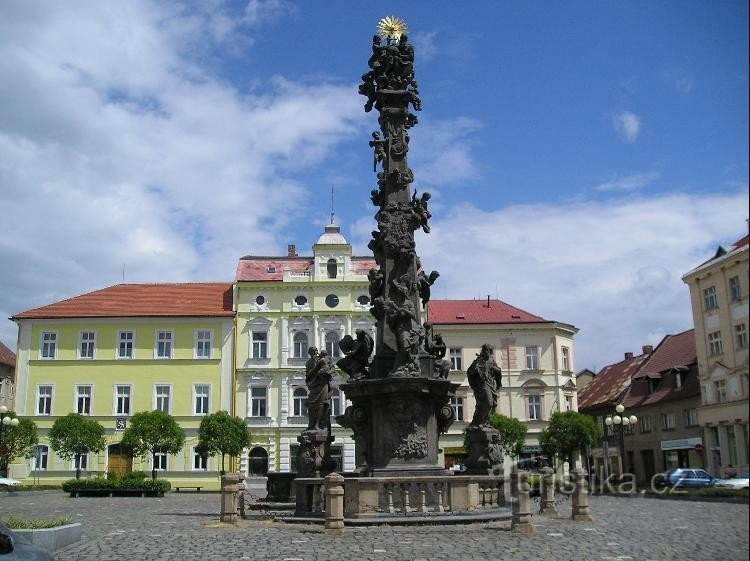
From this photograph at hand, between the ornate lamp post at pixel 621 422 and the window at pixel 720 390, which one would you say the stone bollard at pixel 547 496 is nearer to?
the ornate lamp post at pixel 621 422

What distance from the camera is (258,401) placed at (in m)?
51.0

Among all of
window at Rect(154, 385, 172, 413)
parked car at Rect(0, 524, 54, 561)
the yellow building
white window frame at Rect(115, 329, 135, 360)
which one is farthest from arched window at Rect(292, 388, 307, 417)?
parked car at Rect(0, 524, 54, 561)

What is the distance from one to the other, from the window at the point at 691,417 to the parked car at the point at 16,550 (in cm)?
646

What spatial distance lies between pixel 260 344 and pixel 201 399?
521 centimetres

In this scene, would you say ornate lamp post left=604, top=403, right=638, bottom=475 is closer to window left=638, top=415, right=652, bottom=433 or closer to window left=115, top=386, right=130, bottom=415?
window left=638, top=415, right=652, bottom=433

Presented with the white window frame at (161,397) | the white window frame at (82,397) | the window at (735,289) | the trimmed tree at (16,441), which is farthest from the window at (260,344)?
the window at (735,289)

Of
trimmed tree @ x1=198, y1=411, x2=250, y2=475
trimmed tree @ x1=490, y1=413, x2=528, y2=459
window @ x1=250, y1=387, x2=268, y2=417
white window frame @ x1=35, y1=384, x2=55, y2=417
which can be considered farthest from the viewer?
window @ x1=250, y1=387, x2=268, y2=417

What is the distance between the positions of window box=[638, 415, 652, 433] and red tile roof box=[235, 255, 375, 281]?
48539 mm

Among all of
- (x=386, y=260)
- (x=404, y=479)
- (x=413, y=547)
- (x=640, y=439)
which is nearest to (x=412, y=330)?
(x=386, y=260)

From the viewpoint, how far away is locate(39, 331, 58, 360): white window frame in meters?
50.9

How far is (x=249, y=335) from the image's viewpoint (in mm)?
51969

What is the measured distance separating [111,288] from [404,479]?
4415cm

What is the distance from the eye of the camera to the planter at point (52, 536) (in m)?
11.8

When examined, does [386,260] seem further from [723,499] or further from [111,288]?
[111,288]
